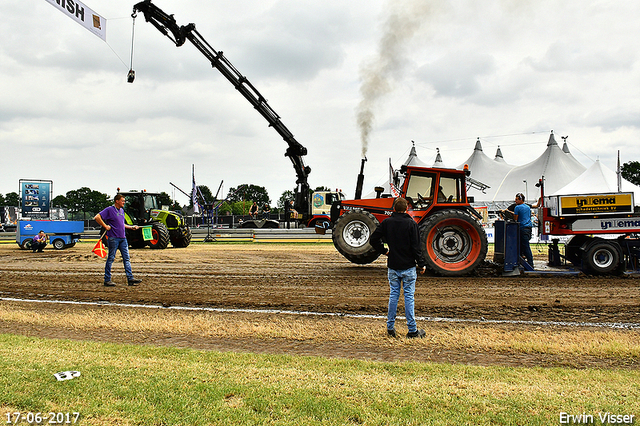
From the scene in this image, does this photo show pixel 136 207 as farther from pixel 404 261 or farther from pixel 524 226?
pixel 404 261

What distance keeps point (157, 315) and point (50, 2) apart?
644 centimetres

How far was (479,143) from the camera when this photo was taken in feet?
124

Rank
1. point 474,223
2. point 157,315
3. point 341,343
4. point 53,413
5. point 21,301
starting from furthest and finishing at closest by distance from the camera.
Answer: point 474,223 → point 21,301 → point 157,315 → point 341,343 → point 53,413

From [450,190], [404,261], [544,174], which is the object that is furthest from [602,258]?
[544,174]

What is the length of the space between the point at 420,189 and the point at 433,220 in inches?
42.3

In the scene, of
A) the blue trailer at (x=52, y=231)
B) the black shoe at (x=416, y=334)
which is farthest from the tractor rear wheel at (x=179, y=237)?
the black shoe at (x=416, y=334)

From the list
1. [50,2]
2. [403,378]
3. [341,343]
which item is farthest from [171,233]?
[403,378]

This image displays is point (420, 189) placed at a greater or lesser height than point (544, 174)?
lesser

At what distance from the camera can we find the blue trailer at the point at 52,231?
18547mm

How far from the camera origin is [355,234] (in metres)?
10.6

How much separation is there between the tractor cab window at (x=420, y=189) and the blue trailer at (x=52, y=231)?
15282mm

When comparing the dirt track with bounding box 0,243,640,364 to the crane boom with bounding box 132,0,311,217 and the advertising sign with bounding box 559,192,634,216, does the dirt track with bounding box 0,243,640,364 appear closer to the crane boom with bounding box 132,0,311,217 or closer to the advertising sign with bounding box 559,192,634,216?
the advertising sign with bounding box 559,192,634,216

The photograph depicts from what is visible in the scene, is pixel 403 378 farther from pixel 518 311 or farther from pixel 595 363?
pixel 518 311

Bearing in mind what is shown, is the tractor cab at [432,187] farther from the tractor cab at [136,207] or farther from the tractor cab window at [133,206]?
the tractor cab window at [133,206]
